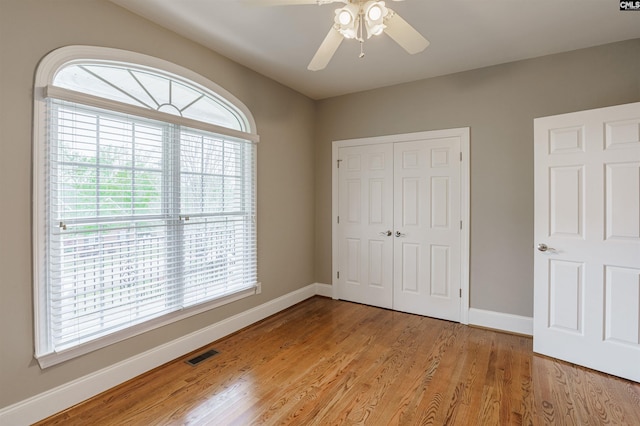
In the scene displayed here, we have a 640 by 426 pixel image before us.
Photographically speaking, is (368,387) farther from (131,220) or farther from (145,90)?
(145,90)

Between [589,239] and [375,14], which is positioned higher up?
[375,14]

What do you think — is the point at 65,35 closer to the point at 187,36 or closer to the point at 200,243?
the point at 187,36

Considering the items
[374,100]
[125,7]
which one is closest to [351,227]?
[374,100]

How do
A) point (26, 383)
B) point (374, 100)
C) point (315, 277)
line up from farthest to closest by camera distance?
point (315, 277) → point (374, 100) → point (26, 383)

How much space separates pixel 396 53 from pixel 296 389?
3.06 metres

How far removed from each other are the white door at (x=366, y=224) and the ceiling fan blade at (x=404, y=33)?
1997mm

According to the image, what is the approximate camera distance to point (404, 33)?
5.92ft

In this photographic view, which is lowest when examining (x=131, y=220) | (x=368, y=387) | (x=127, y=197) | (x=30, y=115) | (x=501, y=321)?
(x=368, y=387)

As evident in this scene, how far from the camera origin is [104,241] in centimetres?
221

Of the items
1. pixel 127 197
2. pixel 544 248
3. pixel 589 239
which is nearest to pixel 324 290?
pixel 544 248

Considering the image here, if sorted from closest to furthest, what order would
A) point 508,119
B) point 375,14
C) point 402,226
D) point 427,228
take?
point 375,14 → point 508,119 → point 427,228 → point 402,226

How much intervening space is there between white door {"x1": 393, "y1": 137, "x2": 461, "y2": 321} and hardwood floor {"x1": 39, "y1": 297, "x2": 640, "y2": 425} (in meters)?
0.59

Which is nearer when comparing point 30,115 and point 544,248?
point 30,115

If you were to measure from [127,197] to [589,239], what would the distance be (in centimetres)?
367
